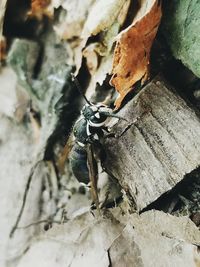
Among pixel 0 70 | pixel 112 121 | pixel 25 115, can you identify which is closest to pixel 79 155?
pixel 112 121

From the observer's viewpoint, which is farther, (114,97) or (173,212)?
(114,97)

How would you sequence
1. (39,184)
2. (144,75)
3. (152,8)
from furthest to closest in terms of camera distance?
(39,184) < (144,75) < (152,8)

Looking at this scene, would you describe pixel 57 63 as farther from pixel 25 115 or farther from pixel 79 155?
pixel 79 155

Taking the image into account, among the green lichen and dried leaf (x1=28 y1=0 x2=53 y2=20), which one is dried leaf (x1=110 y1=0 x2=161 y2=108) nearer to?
the green lichen

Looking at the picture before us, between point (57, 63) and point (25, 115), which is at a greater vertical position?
point (57, 63)

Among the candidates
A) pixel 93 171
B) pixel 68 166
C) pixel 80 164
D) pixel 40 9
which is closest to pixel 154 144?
pixel 93 171

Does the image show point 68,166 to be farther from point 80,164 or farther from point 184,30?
point 184,30

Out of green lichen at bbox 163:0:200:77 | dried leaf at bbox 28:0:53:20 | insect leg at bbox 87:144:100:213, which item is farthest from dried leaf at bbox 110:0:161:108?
dried leaf at bbox 28:0:53:20
